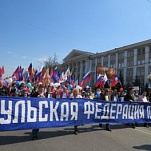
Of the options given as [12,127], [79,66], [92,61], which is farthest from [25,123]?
[79,66]

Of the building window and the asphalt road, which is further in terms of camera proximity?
the building window

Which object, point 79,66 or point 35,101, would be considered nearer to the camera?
point 35,101

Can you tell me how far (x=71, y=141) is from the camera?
7.69 metres

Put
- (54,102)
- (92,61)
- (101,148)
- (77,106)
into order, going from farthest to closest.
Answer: (92,61)
(77,106)
(54,102)
(101,148)

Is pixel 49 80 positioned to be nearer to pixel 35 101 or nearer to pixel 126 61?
pixel 35 101

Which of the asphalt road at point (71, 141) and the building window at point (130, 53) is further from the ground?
the building window at point (130, 53)

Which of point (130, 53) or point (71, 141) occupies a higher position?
point (130, 53)

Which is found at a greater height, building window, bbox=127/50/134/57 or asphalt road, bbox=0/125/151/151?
building window, bbox=127/50/134/57

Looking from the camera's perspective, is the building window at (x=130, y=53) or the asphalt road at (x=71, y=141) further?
the building window at (x=130, y=53)

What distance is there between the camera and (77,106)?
912 cm

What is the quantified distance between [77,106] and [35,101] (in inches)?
70.1

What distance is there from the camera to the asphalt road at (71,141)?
6793 millimetres

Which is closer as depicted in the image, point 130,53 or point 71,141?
point 71,141

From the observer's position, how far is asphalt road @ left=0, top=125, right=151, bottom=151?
6.79 metres
